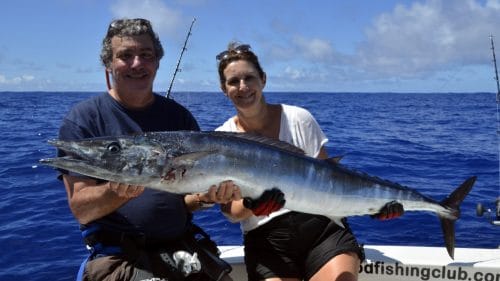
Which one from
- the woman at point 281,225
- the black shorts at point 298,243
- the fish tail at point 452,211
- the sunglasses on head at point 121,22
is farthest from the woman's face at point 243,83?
the fish tail at point 452,211

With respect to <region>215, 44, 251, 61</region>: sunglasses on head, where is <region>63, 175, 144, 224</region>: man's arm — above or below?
below

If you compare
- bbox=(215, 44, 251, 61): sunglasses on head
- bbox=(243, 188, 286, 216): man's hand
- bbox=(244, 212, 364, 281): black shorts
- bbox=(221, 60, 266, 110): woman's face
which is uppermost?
bbox=(215, 44, 251, 61): sunglasses on head

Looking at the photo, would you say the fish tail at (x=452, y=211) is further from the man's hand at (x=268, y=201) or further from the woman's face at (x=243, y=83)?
the woman's face at (x=243, y=83)

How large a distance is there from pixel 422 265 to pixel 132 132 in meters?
2.89

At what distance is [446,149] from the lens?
1617 cm

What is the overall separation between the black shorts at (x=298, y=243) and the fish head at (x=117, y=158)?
141 cm

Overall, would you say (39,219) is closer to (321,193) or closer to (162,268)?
(162,268)

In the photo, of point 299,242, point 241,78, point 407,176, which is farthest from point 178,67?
point 407,176

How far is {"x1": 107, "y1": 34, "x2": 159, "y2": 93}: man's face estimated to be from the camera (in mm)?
3498

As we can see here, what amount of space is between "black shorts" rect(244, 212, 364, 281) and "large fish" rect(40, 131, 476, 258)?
40cm

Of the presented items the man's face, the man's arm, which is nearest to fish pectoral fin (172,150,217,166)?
the man's arm

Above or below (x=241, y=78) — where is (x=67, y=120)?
below

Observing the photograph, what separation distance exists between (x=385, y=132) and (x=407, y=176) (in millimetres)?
10582

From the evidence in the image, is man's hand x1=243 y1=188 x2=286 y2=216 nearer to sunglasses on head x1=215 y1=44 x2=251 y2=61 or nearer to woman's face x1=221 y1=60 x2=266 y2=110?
woman's face x1=221 y1=60 x2=266 y2=110
